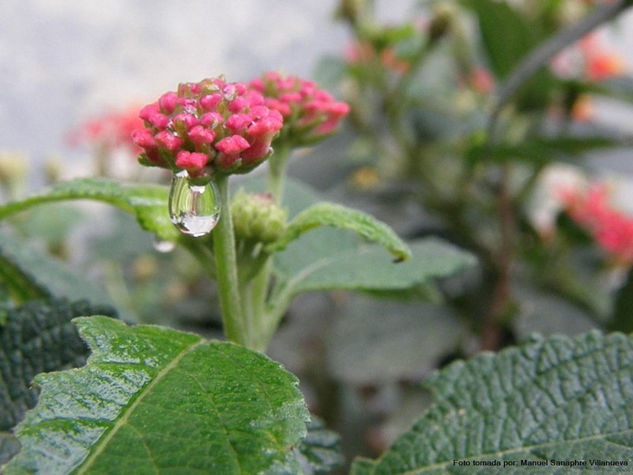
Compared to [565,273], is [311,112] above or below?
above

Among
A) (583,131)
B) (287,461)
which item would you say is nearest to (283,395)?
(287,461)

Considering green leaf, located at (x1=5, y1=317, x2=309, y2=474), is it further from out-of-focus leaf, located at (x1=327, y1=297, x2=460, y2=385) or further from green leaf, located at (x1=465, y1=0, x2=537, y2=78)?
green leaf, located at (x1=465, y1=0, x2=537, y2=78)

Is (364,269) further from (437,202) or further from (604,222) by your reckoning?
(604,222)

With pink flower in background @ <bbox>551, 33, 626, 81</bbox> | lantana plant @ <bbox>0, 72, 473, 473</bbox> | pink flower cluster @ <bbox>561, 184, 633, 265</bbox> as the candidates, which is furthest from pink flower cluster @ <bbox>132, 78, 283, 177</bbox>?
pink flower in background @ <bbox>551, 33, 626, 81</bbox>

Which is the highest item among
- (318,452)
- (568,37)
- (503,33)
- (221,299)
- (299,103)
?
(503,33)

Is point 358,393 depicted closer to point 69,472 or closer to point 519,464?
point 519,464

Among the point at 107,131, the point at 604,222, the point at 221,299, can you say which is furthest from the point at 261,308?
the point at 107,131

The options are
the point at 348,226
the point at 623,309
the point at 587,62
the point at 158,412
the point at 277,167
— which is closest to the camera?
the point at 158,412

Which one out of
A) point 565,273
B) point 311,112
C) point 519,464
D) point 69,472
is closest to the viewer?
point 69,472
